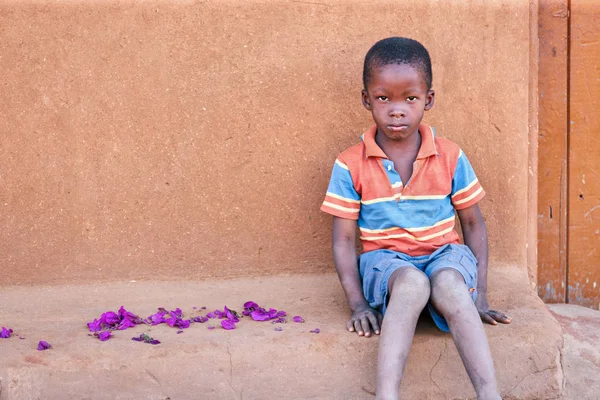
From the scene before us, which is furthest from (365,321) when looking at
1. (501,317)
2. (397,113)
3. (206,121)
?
(206,121)

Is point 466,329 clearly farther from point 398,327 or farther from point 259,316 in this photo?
point 259,316

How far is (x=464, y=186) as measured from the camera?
9.84 feet

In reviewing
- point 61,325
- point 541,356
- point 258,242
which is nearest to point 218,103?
point 258,242

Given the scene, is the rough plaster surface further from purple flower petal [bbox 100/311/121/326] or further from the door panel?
purple flower petal [bbox 100/311/121/326]

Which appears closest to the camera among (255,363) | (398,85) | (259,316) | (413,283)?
(413,283)

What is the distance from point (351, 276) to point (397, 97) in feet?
2.24

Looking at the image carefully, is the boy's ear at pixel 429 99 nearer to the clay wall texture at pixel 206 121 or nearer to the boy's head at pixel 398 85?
the boy's head at pixel 398 85

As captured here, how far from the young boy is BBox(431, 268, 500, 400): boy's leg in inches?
1.5

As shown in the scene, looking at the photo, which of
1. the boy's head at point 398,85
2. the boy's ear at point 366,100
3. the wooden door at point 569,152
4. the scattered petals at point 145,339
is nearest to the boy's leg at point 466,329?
the boy's head at point 398,85

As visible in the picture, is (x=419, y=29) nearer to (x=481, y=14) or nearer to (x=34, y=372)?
(x=481, y=14)

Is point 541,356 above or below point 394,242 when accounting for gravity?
below

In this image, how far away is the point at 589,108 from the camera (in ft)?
11.2

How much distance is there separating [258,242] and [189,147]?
1.60ft

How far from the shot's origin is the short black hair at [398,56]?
2.83 m
